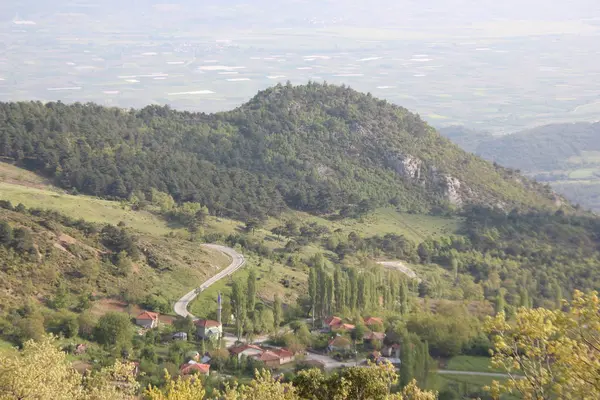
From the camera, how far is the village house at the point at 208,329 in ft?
156

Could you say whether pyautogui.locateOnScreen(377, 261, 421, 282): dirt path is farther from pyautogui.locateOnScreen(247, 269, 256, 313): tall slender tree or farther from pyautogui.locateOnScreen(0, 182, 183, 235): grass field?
pyautogui.locateOnScreen(247, 269, 256, 313): tall slender tree

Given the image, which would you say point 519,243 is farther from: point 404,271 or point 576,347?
point 576,347

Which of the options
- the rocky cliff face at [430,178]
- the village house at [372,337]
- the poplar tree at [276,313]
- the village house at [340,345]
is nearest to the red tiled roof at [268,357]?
the village house at [340,345]

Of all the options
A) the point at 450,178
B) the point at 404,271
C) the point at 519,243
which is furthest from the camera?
the point at 450,178

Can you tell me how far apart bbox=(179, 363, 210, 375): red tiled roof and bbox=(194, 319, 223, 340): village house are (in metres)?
5.55

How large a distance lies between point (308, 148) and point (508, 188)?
31655 mm

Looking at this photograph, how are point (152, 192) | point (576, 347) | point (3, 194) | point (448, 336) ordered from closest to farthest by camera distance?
point (576, 347)
point (448, 336)
point (3, 194)
point (152, 192)

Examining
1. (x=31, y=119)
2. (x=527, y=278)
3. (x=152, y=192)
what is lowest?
(x=527, y=278)

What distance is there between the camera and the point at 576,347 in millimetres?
13164

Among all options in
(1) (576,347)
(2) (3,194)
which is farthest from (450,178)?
(1) (576,347)

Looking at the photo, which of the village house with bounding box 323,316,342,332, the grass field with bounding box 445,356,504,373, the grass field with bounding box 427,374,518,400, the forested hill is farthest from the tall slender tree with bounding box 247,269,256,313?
the forested hill

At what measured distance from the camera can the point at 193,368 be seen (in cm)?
4069

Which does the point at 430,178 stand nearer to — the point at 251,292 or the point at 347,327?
the point at 347,327

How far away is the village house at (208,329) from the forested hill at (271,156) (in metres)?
39.0
